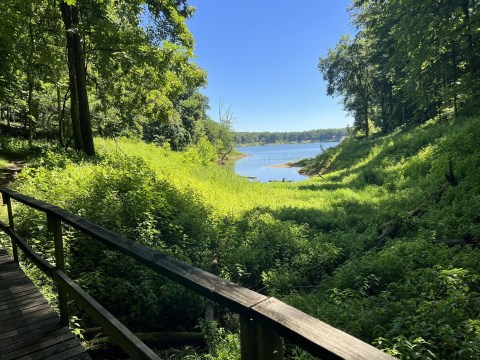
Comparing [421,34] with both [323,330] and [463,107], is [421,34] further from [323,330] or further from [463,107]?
[323,330]

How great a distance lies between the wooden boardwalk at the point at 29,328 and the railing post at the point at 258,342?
7.28ft

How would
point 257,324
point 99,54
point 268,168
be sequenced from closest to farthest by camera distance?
point 257,324
point 99,54
point 268,168

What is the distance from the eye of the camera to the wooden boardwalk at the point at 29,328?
9.29 ft

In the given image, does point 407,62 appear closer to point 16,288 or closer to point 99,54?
point 99,54

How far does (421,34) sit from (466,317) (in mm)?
14138

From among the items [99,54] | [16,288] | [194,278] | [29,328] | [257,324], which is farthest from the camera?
[99,54]

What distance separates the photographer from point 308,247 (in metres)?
8.43

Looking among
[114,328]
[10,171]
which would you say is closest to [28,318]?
[114,328]

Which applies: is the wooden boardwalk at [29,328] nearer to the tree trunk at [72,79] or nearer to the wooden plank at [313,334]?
the wooden plank at [313,334]

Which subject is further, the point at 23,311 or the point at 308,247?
→ the point at 308,247

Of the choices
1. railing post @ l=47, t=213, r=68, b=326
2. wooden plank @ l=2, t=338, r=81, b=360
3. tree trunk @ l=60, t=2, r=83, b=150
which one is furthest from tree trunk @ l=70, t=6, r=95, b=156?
wooden plank @ l=2, t=338, r=81, b=360

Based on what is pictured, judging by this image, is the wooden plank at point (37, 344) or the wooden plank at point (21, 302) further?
the wooden plank at point (21, 302)

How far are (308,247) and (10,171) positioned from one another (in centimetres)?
1003

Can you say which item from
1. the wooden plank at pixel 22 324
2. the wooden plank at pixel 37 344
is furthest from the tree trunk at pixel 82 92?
the wooden plank at pixel 37 344
